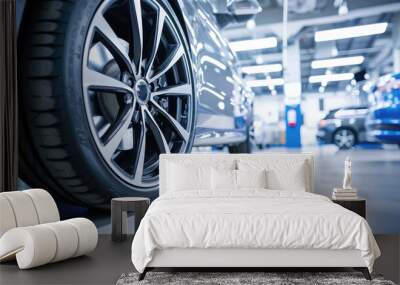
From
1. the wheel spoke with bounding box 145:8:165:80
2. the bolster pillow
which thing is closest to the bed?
the bolster pillow

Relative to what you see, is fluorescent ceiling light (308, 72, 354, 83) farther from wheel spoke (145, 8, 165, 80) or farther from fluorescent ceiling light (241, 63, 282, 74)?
wheel spoke (145, 8, 165, 80)

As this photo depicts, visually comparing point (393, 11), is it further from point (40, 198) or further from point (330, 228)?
point (40, 198)

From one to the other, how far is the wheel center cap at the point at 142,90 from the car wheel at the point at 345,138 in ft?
6.35

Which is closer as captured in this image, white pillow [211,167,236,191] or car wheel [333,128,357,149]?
white pillow [211,167,236,191]

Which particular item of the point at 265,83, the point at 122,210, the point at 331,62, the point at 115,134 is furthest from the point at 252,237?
the point at 331,62

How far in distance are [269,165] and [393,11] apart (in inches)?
77.1

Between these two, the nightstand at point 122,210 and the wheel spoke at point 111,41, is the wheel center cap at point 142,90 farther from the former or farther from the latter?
the nightstand at point 122,210

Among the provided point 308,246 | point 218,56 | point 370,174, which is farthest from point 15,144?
point 370,174

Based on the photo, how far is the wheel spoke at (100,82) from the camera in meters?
4.35

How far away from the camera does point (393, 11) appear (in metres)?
4.93

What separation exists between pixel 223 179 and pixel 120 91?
4.03 ft

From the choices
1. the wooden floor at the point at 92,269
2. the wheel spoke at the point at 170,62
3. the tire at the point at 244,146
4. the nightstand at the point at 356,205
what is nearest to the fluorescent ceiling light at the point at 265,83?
the tire at the point at 244,146

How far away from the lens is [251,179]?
4359 mm

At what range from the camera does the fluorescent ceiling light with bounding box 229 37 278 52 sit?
5125 mm
